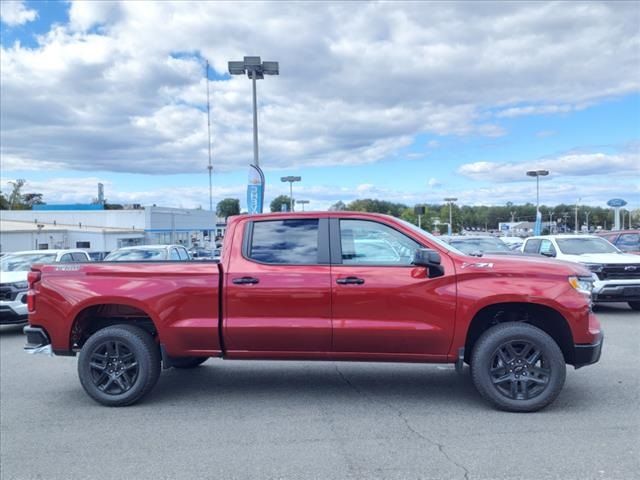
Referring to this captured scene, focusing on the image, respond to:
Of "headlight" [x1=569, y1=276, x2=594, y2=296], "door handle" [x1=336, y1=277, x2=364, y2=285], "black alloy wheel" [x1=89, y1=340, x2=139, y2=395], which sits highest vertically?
"door handle" [x1=336, y1=277, x2=364, y2=285]

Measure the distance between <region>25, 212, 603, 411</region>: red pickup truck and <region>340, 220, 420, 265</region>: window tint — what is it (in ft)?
0.04

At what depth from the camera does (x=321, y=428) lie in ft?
16.1

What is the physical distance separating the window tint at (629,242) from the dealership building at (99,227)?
118ft

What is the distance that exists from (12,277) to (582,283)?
10.1 m

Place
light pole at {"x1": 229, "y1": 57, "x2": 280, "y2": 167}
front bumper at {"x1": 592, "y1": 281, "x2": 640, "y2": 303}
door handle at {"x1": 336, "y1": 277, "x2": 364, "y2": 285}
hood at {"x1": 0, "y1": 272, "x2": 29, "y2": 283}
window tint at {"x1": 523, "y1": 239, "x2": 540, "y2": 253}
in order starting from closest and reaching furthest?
door handle at {"x1": 336, "y1": 277, "x2": 364, "y2": 285}
hood at {"x1": 0, "y1": 272, "x2": 29, "y2": 283}
front bumper at {"x1": 592, "y1": 281, "x2": 640, "y2": 303}
window tint at {"x1": 523, "y1": 239, "x2": 540, "y2": 253}
light pole at {"x1": 229, "y1": 57, "x2": 280, "y2": 167}

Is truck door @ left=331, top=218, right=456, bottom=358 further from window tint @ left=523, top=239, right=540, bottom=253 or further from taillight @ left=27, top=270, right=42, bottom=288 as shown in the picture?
window tint @ left=523, top=239, right=540, bottom=253

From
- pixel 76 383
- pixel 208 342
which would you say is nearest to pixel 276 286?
pixel 208 342

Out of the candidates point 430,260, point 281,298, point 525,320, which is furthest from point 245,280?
point 525,320

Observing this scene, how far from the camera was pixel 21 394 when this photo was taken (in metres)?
6.25

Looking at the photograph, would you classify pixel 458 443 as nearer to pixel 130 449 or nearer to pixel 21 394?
pixel 130 449

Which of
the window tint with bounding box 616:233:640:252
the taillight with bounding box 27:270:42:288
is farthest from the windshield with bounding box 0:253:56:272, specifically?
the window tint with bounding box 616:233:640:252

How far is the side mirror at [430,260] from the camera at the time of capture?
5086mm

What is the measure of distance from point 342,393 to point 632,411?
9.19 ft

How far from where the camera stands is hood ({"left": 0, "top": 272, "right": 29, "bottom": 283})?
34.6 feet
